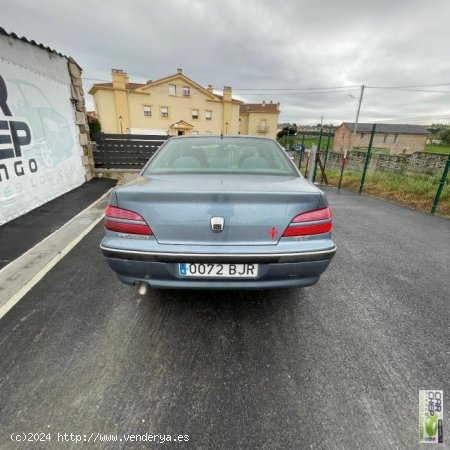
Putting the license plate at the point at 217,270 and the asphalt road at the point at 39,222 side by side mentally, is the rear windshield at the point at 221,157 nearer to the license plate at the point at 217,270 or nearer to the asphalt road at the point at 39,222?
Answer: the license plate at the point at 217,270

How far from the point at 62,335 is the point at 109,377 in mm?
640

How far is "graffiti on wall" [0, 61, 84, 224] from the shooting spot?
4371mm

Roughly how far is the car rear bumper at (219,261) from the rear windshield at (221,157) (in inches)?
38.1

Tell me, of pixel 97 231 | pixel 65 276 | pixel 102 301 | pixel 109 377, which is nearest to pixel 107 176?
pixel 97 231

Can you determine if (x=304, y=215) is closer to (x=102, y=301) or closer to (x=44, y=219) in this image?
(x=102, y=301)

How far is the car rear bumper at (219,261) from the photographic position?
5.63 ft

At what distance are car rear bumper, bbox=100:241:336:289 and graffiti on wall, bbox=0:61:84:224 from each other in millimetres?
3940

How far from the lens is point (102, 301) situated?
2387 mm

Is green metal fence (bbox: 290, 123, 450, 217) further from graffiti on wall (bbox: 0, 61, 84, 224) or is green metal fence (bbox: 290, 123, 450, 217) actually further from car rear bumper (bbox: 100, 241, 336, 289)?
graffiti on wall (bbox: 0, 61, 84, 224)

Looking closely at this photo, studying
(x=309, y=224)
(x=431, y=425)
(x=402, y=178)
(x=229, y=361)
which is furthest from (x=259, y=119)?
(x=431, y=425)

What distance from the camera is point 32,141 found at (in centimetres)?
506

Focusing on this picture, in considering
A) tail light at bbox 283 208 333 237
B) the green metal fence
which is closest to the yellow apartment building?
the green metal fence

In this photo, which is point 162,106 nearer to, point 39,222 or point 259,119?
point 259,119

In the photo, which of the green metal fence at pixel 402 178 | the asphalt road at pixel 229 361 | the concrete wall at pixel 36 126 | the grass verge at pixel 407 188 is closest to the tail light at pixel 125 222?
the asphalt road at pixel 229 361
